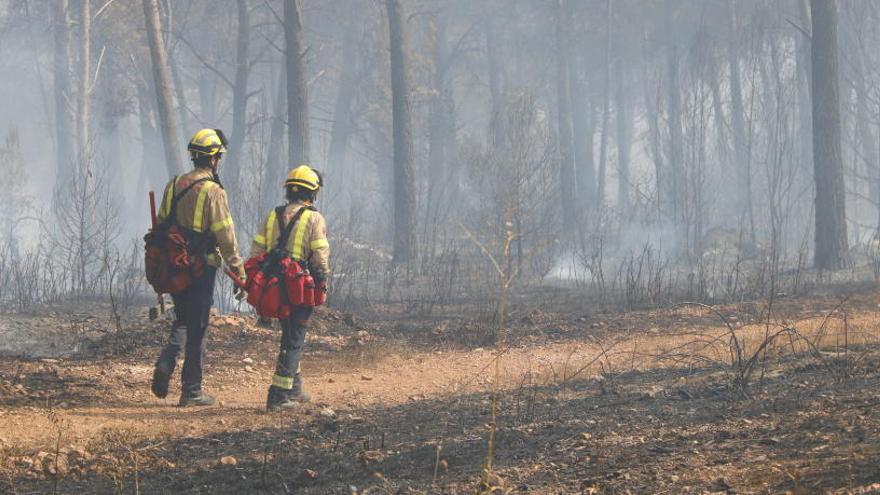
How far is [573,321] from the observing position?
41.6 feet

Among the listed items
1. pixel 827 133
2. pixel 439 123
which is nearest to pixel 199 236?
pixel 827 133

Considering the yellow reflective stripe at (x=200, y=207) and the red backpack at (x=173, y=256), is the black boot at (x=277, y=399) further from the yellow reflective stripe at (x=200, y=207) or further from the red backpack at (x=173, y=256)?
the yellow reflective stripe at (x=200, y=207)

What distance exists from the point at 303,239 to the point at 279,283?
41 cm

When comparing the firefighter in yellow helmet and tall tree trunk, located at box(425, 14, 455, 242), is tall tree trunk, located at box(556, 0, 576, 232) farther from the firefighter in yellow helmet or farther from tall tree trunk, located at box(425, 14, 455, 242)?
the firefighter in yellow helmet

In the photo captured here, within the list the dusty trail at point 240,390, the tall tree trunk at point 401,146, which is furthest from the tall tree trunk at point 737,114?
the dusty trail at point 240,390

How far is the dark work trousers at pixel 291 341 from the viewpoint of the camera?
7.29 m

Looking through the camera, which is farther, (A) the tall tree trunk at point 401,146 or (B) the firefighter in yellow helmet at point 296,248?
(A) the tall tree trunk at point 401,146

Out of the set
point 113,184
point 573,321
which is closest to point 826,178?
point 573,321

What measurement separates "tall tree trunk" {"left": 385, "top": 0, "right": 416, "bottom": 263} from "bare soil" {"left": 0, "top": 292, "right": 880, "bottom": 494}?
10921 mm

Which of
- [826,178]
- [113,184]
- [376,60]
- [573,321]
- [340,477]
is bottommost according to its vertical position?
[340,477]

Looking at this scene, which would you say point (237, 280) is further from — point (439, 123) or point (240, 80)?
point (439, 123)

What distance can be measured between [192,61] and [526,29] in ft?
51.6

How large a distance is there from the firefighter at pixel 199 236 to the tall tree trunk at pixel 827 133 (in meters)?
14.2

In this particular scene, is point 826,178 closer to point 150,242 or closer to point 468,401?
point 468,401
